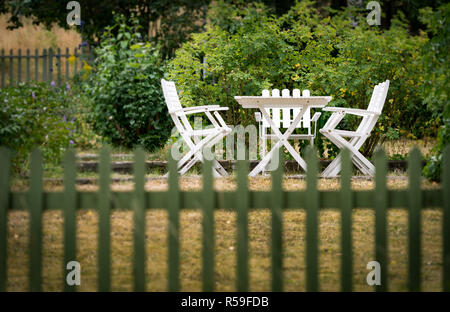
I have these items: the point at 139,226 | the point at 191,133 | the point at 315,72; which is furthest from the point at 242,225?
the point at 315,72

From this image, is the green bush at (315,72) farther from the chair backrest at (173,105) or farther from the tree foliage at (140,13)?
the tree foliage at (140,13)

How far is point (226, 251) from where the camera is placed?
4121 mm

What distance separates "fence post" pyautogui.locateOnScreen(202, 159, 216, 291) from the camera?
9.84ft

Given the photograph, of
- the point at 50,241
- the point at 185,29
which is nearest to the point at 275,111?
the point at 50,241

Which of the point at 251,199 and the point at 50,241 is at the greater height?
the point at 251,199

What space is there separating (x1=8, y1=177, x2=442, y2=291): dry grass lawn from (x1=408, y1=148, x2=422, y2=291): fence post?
161 mm

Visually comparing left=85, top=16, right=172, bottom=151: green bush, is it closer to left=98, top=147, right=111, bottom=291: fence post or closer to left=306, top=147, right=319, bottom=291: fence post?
left=98, top=147, right=111, bottom=291: fence post

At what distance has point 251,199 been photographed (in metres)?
3.04
